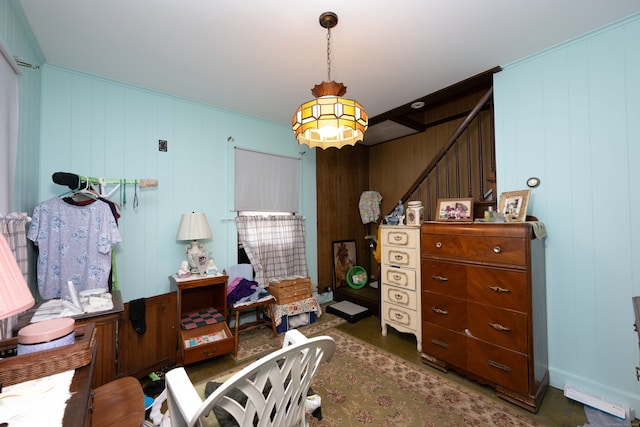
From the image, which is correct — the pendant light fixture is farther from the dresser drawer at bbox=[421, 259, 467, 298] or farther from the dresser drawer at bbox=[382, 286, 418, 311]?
the dresser drawer at bbox=[382, 286, 418, 311]

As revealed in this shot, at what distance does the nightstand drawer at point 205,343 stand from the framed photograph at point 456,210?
233cm

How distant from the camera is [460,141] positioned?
11.5 ft

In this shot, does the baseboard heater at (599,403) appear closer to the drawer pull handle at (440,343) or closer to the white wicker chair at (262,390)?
the drawer pull handle at (440,343)

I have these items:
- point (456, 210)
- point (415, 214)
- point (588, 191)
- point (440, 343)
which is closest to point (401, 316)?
point (440, 343)

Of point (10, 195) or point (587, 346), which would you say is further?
point (587, 346)

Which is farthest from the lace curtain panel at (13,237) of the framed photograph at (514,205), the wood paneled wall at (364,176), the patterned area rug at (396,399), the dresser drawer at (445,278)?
the framed photograph at (514,205)

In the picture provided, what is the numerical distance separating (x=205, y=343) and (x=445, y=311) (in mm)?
2150

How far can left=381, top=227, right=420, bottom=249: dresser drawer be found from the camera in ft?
9.02

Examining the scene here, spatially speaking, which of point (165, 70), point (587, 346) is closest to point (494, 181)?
point (587, 346)

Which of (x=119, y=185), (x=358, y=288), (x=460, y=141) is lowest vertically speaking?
(x=358, y=288)

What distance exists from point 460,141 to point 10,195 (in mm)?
4197

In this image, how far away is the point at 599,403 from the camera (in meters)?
1.84

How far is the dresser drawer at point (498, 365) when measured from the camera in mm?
1872

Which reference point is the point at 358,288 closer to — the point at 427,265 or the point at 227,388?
the point at 427,265
